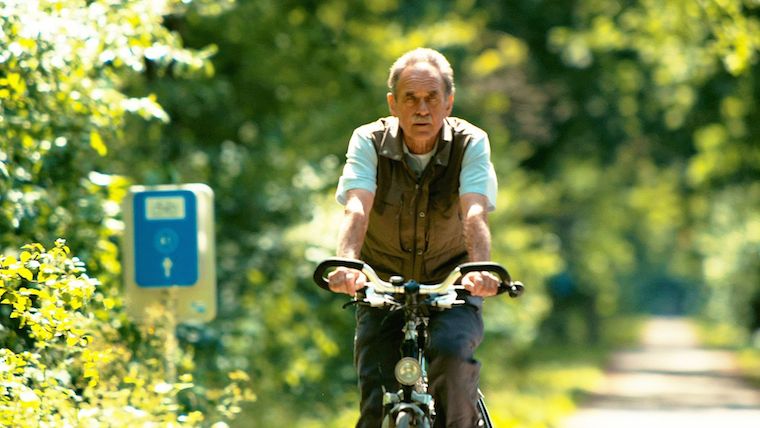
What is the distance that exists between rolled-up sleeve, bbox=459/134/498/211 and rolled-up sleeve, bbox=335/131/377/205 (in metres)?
0.35

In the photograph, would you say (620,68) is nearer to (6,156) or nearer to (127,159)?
(127,159)

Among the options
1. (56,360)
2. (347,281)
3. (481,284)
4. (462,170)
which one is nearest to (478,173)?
(462,170)

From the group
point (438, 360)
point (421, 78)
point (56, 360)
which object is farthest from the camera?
point (56, 360)

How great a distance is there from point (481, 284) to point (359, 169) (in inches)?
34.6

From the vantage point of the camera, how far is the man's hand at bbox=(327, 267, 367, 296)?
5.18m

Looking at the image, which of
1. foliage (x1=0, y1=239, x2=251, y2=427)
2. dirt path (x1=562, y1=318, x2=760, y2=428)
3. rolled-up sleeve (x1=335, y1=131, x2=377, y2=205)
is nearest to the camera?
rolled-up sleeve (x1=335, y1=131, x2=377, y2=205)

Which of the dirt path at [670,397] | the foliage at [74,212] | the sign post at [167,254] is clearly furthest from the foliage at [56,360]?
the dirt path at [670,397]

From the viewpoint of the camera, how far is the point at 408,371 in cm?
519

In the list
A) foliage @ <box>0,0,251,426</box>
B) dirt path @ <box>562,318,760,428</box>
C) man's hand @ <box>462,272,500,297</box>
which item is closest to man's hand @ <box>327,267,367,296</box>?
man's hand @ <box>462,272,500,297</box>

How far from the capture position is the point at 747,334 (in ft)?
160

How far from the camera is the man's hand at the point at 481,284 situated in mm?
5156

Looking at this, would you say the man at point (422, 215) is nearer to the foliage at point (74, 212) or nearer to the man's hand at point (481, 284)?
the man's hand at point (481, 284)

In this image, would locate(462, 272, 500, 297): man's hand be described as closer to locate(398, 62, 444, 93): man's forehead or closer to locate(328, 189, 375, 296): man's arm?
locate(328, 189, 375, 296): man's arm

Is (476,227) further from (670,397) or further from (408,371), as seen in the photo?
(670,397)
